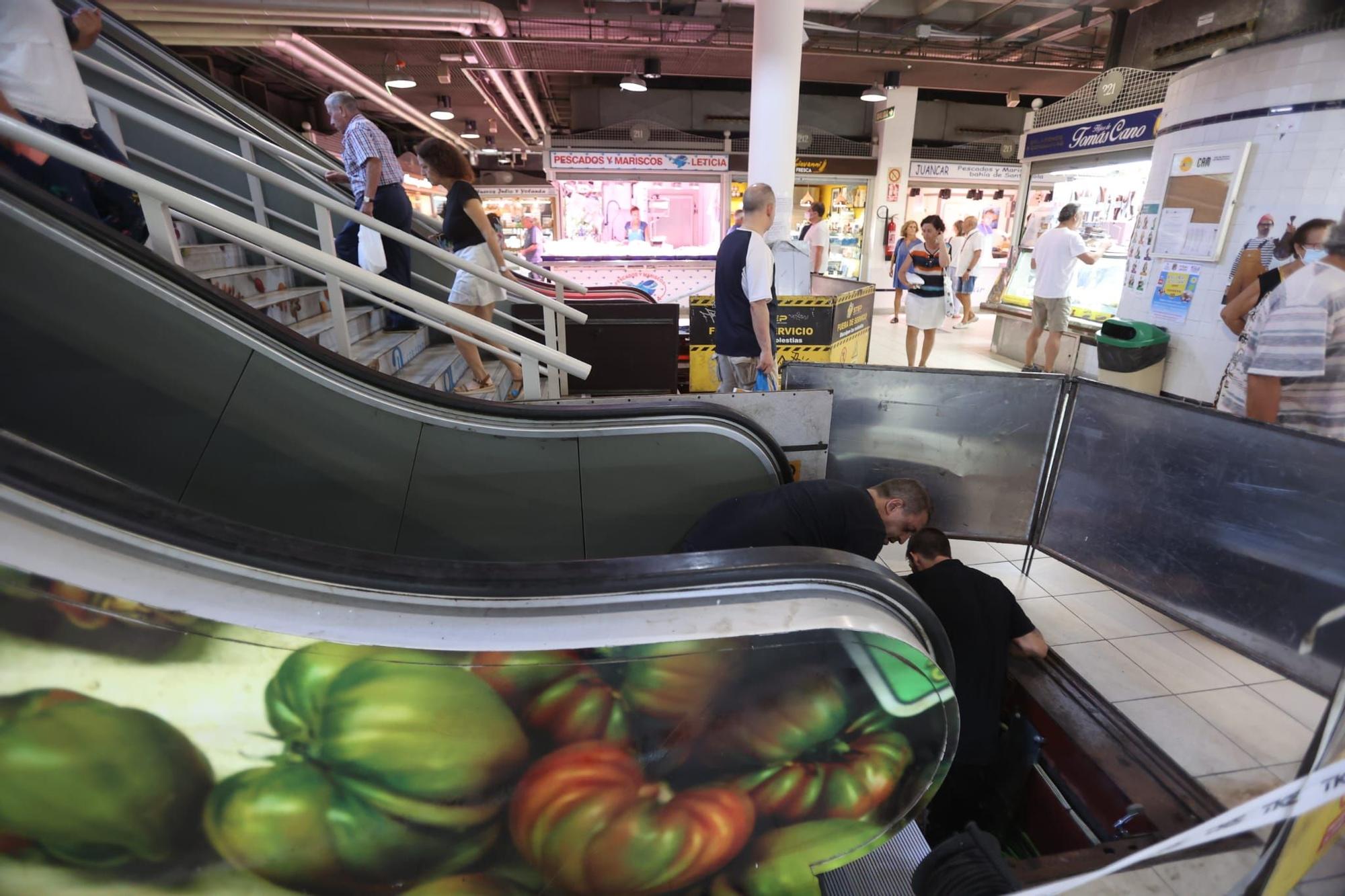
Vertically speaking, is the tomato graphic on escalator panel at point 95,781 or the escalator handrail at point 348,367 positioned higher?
the escalator handrail at point 348,367

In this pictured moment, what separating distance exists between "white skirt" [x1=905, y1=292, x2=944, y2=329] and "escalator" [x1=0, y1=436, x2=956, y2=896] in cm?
568

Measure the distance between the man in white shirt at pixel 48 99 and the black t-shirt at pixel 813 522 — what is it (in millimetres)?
2787

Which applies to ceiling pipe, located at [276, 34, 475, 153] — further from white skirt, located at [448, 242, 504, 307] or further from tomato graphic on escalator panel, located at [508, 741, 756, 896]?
tomato graphic on escalator panel, located at [508, 741, 756, 896]

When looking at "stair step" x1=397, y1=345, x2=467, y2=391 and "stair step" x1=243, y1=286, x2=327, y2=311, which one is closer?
"stair step" x1=243, y1=286, x2=327, y2=311

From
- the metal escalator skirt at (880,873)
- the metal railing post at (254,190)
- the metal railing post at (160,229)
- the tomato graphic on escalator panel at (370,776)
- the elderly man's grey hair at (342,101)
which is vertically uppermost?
the elderly man's grey hair at (342,101)

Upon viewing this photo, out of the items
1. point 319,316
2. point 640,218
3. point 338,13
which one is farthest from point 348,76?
point 319,316

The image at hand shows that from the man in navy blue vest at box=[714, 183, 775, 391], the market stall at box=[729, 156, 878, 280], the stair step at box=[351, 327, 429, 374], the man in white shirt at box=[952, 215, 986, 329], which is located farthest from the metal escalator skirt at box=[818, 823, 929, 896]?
the market stall at box=[729, 156, 878, 280]

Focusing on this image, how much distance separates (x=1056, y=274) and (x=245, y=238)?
7.18 meters

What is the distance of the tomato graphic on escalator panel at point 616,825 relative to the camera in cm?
139

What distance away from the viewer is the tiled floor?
5.40 ft

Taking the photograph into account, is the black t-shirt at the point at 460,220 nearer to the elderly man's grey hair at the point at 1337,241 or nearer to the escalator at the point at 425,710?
the escalator at the point at 425,710

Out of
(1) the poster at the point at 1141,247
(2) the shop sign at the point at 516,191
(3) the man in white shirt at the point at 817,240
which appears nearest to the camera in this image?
(1) the poster at the point at 1141,247

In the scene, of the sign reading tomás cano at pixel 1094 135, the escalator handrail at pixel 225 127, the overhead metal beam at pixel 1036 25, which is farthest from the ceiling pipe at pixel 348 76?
the overhead metal beam at pixel 1036 25

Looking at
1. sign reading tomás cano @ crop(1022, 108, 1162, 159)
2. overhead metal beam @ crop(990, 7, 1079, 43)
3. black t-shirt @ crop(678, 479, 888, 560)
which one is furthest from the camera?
overhead metal beam @ crop(990, 7, 1079, 43)
